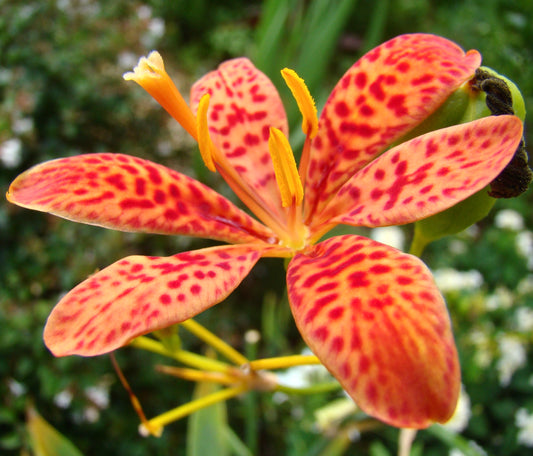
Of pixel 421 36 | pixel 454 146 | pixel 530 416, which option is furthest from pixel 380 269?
pixel 530 416

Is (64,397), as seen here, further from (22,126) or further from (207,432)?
(22,126)

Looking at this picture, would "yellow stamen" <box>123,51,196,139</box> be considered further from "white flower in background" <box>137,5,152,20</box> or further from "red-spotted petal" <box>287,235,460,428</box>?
"white flower in background" <box>137,5,152,20</box>

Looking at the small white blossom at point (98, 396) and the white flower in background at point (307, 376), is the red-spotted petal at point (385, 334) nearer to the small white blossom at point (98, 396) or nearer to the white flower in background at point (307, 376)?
the white flower in background at point (307, 376)

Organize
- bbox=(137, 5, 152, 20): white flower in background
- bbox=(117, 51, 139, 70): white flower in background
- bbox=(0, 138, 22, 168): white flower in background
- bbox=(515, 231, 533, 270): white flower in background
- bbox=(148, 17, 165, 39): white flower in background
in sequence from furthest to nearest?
bbox=(137, 5, 152, 20): white flower in background, bbox=(148, 17, 165, 39): white flower in background, bbox=(117, 51, 139, 70): white flower in background, bbox=(515, 231, 533, 270): white flower in background, bbox=(0, 138, 22, 168): white flower in background

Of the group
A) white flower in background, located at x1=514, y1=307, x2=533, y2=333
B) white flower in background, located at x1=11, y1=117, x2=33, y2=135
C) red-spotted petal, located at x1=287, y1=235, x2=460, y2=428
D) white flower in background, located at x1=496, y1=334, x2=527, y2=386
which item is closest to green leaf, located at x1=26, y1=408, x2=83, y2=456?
red-spotted petal, located at x1=287, y1=235, x2=460, y2=428

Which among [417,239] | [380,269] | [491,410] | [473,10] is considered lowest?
[491,410]

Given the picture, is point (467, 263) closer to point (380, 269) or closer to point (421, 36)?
point (421, 36)
